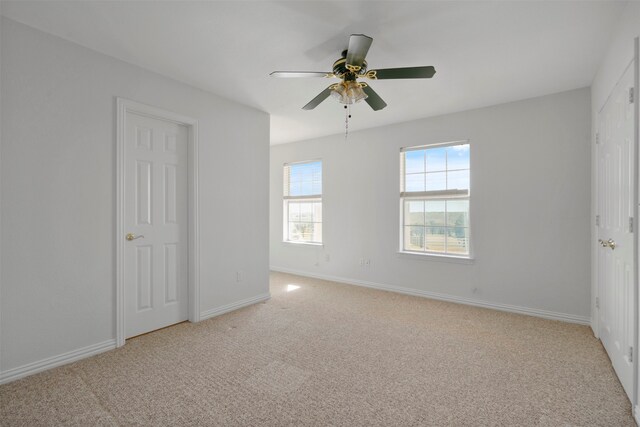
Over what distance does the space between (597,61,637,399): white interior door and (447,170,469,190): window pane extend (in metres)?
1.36

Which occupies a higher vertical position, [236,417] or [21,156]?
[21,156]

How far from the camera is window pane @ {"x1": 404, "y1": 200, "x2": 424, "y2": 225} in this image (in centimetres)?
444

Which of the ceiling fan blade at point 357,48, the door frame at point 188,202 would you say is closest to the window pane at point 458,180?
the ceiling fan blade at point 357,48

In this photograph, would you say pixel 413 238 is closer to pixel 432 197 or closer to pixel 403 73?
pixel 432 197

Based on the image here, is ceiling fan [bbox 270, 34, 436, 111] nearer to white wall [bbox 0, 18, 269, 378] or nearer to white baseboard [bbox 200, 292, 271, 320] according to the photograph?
white wall [bbox 0, 18, 269, 378]

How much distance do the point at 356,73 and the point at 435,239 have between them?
2729 millimetres

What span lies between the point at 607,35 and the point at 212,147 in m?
3.55

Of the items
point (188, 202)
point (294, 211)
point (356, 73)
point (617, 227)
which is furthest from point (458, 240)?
point (188, 202)

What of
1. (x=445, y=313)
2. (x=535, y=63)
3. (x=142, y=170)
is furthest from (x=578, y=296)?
(x=142, y=170)

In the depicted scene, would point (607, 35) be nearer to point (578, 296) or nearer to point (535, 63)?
point (535, 63)

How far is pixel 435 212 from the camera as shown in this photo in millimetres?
4320

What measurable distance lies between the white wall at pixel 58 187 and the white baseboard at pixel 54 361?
3cm

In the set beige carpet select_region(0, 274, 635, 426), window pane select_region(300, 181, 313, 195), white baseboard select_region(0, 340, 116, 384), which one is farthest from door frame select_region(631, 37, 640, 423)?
window pane select_region(300, 181, 313, 195)

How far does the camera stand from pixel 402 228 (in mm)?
4586
